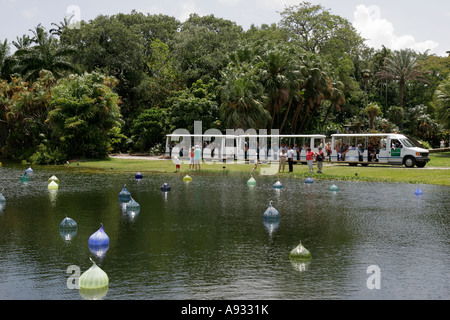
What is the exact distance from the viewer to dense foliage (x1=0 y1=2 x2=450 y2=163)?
150 feet

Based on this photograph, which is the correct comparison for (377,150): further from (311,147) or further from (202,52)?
Answer: (202,52)

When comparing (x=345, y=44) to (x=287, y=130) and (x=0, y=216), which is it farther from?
(x=0, y=216)

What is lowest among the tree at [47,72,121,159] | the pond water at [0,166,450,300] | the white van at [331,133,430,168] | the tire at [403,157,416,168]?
the pond water at [0,166,450,300]

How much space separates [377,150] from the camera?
118 ft

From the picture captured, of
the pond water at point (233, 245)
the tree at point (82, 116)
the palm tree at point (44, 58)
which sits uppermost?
the palm tree at point (44, 58)

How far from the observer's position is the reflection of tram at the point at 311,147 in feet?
115

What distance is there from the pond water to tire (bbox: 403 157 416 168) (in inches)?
523

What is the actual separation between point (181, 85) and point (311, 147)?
87.5 feet

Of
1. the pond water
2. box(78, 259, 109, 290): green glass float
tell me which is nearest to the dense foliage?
the pond water

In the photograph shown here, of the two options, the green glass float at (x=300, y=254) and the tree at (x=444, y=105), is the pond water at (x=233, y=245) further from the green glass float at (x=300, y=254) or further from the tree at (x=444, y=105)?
the tree at (x=444, y=105)

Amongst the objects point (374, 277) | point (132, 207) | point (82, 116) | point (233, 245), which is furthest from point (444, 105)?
point (374, 277)

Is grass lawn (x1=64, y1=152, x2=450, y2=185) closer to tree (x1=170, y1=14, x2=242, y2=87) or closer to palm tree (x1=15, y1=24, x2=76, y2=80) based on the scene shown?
palm tree (x1=15, y1=24, x2=76, y2=80)

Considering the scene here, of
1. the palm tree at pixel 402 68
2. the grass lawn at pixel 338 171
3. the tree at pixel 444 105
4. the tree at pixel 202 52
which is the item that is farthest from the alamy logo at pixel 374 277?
the palm tree at pixel 402 68
